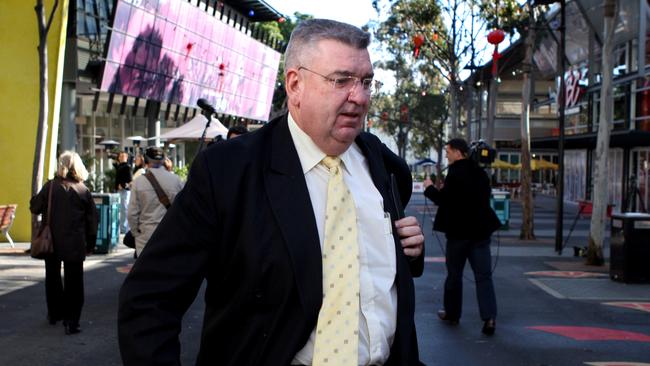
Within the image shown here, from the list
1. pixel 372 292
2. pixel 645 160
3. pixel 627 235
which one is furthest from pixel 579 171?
pixel 372 292

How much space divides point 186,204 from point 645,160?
28.5 m

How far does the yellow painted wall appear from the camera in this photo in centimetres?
1695

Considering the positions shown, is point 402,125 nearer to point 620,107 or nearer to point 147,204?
point 620,107

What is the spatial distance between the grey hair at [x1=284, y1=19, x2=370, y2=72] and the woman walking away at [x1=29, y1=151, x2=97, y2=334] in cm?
633

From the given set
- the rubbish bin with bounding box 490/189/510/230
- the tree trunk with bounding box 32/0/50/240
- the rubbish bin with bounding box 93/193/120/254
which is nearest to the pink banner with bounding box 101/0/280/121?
the rubbish bin with bounding box 93/193/120/254

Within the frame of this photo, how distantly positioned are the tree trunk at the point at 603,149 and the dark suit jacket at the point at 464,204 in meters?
6.50

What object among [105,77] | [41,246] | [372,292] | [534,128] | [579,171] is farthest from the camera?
[534,128]

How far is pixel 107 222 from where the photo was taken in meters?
15.1

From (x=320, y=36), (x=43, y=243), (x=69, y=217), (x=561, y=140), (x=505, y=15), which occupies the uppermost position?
(x=505, y=15)

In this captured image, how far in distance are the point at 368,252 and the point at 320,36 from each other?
2.03 feet

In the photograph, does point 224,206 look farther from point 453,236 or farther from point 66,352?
point 453,236

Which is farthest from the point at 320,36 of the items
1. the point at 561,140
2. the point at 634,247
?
the point at 561,140

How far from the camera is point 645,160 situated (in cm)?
2836

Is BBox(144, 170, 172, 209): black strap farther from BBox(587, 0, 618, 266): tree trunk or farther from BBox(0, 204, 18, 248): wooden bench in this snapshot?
BBox(587, 0, 618, 266): tree trunk
